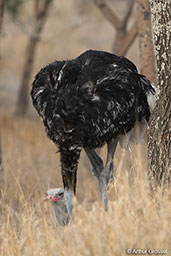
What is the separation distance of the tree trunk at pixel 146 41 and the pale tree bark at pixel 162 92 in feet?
4.45

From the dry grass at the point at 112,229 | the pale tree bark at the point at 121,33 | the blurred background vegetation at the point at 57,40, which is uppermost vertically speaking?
the blurred background vegetation at the point at 57,40

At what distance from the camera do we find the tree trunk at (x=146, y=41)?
571cm

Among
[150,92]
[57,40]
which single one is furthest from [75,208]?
[57,40]

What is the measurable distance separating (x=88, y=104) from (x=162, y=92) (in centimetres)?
63

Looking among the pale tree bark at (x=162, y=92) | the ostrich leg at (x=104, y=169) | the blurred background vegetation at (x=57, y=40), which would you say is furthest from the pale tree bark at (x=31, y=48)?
the pale tree bark at (x=162, y=92)

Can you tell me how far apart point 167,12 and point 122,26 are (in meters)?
3.51

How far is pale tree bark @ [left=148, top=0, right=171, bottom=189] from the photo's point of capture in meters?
4.29

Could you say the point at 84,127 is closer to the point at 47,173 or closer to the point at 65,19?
the point at 47,173

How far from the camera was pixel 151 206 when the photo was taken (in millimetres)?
3467

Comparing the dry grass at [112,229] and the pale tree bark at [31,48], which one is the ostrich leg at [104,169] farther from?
the pale tree bark at [31,48]

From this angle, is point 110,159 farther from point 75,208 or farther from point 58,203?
point 75,208

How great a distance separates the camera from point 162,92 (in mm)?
4336

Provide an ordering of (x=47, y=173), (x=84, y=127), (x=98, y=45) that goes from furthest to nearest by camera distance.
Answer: (x=98, y=45)
(x=47, y=173)
(x=84, y=127)

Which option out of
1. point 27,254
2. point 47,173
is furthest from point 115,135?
point 47,173
